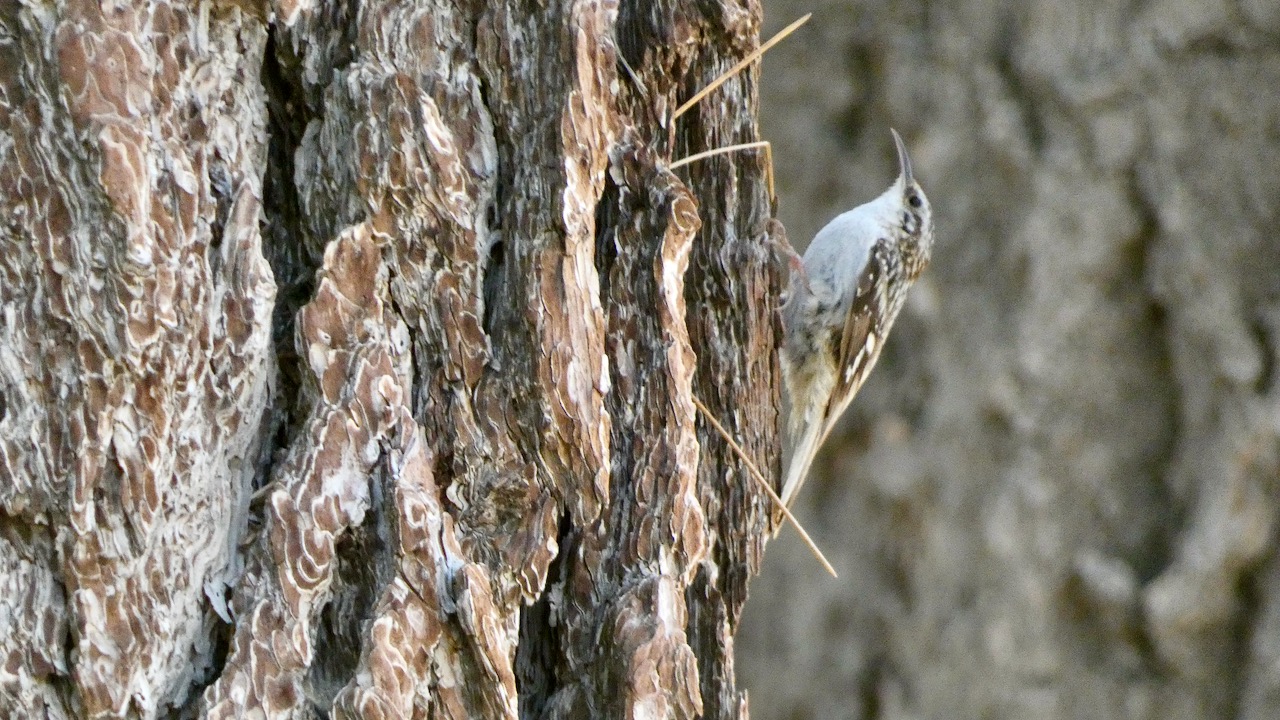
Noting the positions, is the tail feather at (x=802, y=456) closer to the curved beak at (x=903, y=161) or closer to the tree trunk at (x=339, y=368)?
the curved beak at (x=903, y=161)

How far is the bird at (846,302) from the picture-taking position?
10.1 feet

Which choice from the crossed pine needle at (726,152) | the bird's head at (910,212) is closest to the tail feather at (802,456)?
the bird's head at (910,212)

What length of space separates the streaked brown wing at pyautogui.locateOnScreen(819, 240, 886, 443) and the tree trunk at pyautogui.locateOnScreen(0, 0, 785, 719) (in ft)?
5.26

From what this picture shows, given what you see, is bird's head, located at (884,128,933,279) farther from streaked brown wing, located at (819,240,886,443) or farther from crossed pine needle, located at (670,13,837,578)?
crossed pine needle, located at (670,13,837,578)

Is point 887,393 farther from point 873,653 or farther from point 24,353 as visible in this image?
point 24,353

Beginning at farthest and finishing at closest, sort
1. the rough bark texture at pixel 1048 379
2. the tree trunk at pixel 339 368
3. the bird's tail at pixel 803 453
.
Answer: the rough bark texture at pixel 1048 379 < the bird's tail at pixel 803 453 < the tree trunk at pixel 339 368

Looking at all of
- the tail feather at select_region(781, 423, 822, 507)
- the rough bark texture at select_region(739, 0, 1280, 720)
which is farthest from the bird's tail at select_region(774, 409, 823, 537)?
the rough bark texture at select_region(739, 0, 1280, 720)

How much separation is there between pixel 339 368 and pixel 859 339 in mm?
1990

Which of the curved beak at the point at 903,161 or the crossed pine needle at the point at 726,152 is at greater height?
the curved beak at the point at 903,161

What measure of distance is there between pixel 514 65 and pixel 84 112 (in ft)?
1.49

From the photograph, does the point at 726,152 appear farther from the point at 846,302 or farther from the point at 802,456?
the point at 846,302

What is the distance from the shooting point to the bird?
3.06 meters

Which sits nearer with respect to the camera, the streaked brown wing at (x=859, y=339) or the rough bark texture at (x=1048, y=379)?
the rough bark texture at (x=1048, y=379)

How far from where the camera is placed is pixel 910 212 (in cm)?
316
